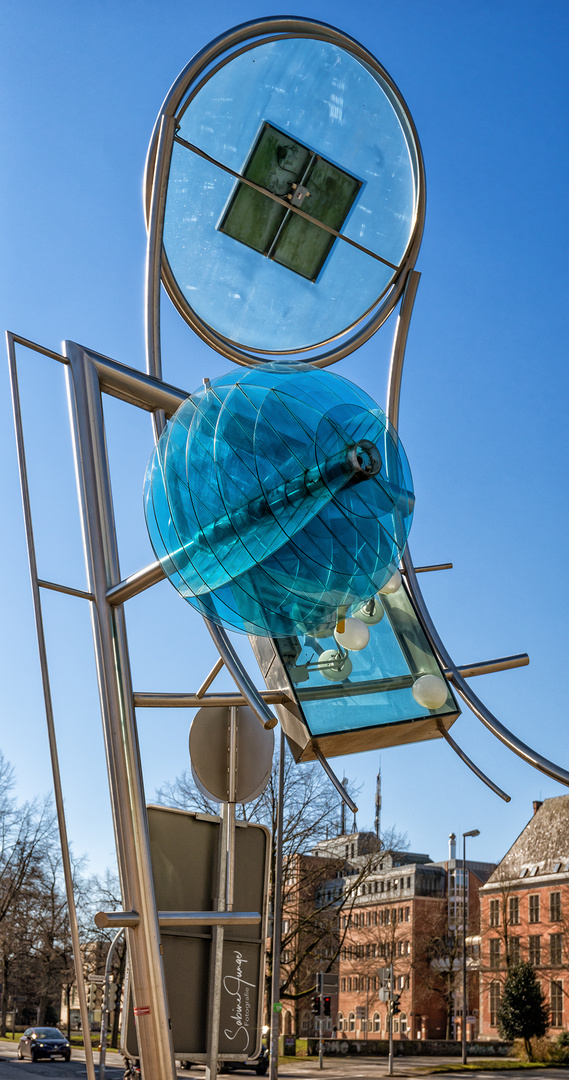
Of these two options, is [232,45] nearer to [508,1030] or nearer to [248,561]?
[248,561]

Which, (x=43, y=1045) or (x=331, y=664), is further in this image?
(x=43, y=1045)

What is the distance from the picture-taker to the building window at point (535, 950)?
57.2 metres

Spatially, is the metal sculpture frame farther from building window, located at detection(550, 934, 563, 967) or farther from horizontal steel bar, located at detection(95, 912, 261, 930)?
building window, located at detection(550, 934, 563, 967)

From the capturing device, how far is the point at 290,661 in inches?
159

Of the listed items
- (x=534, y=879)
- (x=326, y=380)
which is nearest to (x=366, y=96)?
(x=326, y=380)

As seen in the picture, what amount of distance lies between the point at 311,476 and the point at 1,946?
4170cm

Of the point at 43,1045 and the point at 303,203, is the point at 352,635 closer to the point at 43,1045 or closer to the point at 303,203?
the point at 303,203

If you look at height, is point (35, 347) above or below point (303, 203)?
below

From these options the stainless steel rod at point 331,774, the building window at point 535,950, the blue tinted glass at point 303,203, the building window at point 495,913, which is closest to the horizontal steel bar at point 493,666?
the stainless steel rod at point 331,774

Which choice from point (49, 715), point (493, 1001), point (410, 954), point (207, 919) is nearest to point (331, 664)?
point (207, 919)

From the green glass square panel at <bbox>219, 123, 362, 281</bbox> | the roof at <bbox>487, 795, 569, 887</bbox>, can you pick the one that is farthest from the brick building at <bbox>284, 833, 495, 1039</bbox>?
the green glass square panel at <bbox>219, 123, 362, 281</bbox>

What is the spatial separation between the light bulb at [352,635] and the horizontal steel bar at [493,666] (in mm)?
677

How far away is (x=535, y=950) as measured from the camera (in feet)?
189

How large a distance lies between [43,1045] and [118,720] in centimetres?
3273
